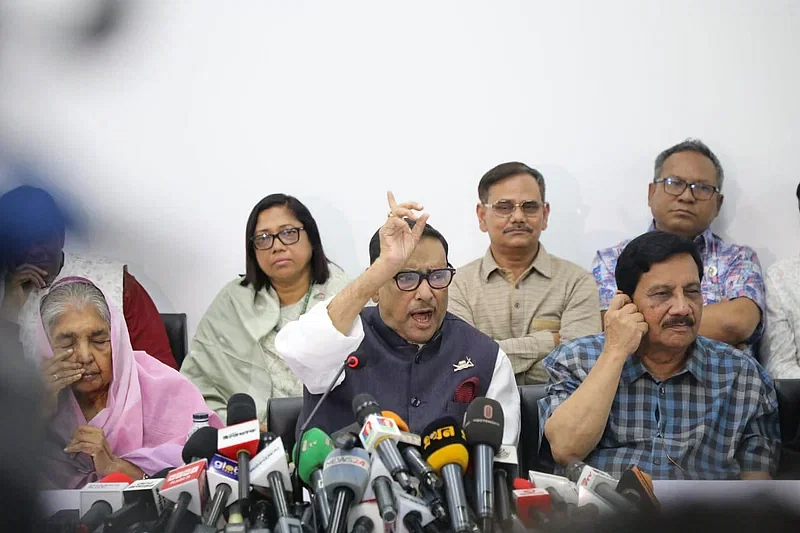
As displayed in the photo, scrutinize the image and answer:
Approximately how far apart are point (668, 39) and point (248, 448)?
90.3 inches

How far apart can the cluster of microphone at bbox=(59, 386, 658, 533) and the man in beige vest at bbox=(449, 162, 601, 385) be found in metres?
1.43

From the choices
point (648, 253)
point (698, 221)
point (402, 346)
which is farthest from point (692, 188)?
point (402, 346)

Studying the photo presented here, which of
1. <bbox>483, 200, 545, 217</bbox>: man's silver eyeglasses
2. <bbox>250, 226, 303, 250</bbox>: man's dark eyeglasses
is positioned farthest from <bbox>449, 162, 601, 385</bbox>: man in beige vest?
<bbox>250, 226, 303, 250</bbox>: man's dark eyeglasses

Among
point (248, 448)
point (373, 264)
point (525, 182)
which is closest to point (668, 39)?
point (525, 182)

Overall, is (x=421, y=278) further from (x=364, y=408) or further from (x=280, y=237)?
(x=280, y=237)

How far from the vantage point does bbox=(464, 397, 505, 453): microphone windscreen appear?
1.17 m

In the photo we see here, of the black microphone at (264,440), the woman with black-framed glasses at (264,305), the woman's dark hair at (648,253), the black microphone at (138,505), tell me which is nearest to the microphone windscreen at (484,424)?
the black microphone at (264,440)

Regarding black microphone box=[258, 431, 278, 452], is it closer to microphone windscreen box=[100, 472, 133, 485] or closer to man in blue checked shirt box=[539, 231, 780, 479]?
microphone windscreen box=[100, 472, 133, 485]

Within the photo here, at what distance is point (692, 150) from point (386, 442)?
85.7 inches

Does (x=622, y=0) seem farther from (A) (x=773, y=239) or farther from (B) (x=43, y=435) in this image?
(B) (x=43, y=435)

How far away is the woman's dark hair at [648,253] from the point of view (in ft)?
6.46

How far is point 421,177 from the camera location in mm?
3109

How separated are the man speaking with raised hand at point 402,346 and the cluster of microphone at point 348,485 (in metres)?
0.49

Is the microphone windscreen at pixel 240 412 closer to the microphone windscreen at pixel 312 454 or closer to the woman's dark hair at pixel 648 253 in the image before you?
the microphone windscreen at pixel 312 454
